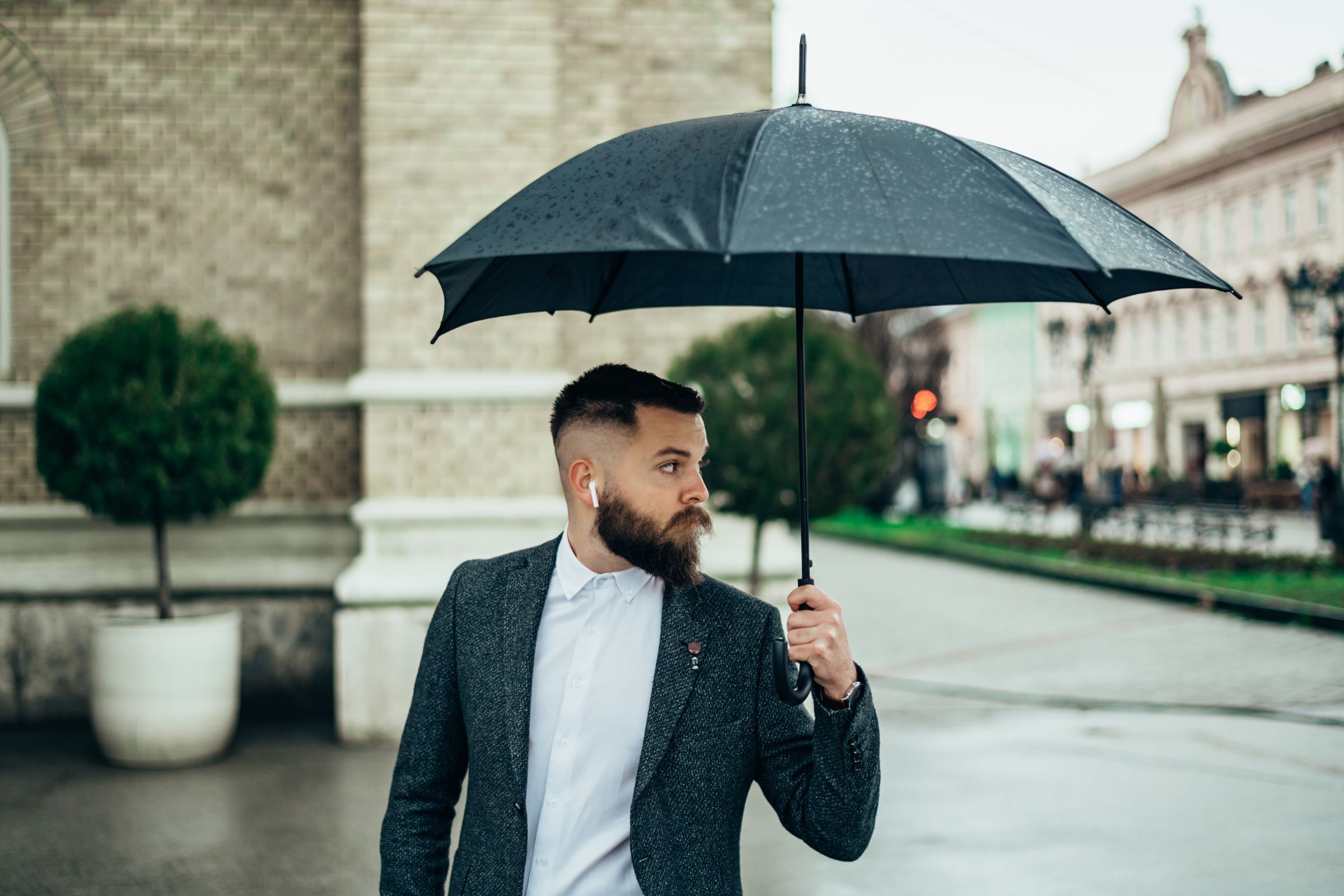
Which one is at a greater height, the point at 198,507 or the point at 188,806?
the point at 198,507

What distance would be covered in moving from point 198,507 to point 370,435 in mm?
1023

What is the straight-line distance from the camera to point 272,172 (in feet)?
25.6

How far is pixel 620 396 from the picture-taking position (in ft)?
7.63

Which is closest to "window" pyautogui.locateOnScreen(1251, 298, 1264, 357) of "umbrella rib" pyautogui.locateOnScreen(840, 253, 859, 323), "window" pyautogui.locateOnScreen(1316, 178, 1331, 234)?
"window" pyautogui.locateOnScreen(1316, 178, 1331, 234)

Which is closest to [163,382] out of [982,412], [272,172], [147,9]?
[272,172]

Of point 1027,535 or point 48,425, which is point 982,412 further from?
point 48,425

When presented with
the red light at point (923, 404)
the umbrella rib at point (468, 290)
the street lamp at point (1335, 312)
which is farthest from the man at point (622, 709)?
the red light at point (923, 404)

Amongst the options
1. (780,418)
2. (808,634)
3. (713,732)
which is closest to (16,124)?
(780,418)

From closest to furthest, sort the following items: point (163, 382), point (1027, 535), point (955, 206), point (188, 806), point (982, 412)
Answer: point (955, 206) → point (188, 806) → point (163, 382) → point (1027, 535) → point (982, 412)

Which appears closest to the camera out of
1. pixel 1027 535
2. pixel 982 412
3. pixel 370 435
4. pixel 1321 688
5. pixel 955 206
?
pixel 955 206

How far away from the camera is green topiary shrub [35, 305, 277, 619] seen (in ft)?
20.6

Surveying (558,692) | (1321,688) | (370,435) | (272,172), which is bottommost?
(1321,688)

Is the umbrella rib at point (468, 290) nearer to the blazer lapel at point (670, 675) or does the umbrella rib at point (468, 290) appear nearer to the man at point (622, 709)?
the man at point (622, 709)

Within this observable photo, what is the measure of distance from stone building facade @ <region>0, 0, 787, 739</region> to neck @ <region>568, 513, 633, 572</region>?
4.64m
